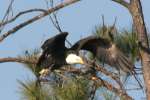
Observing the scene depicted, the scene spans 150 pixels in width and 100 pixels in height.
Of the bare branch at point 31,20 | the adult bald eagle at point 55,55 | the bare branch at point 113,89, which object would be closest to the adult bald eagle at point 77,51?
the adult bald eagle at point 55,55

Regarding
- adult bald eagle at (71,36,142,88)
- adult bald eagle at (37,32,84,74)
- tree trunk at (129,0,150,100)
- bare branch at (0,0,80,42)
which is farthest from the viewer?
adult bald eagle at (37,32,84,74)

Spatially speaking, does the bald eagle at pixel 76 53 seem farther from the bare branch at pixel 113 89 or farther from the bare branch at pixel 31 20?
the bare branch at pixel 31 20

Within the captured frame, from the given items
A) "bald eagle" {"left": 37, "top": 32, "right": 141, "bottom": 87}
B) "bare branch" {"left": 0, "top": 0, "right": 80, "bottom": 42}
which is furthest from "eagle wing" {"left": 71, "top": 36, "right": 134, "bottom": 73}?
"bare branch" {"left": 0, "top": 0, "right": 80, "bottom": 42}

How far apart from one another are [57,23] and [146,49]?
1.45ft

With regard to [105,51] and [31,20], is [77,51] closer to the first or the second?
[105,51]

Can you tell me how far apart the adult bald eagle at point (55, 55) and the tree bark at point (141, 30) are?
40cm

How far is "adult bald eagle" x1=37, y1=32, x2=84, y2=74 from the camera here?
9.55 ft

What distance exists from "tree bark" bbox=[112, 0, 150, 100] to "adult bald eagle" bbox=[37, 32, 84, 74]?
1.33 ft

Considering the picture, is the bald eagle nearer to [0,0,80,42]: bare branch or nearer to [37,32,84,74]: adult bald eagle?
[37,32,84,74]: adult bald eagle

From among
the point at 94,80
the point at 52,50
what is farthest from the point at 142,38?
the point at 52,50

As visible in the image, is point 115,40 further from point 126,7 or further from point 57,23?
point 57,23

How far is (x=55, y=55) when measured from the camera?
10.4ft

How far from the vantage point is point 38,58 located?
9.49 ft

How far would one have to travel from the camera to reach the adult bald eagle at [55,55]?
2.91 metres
